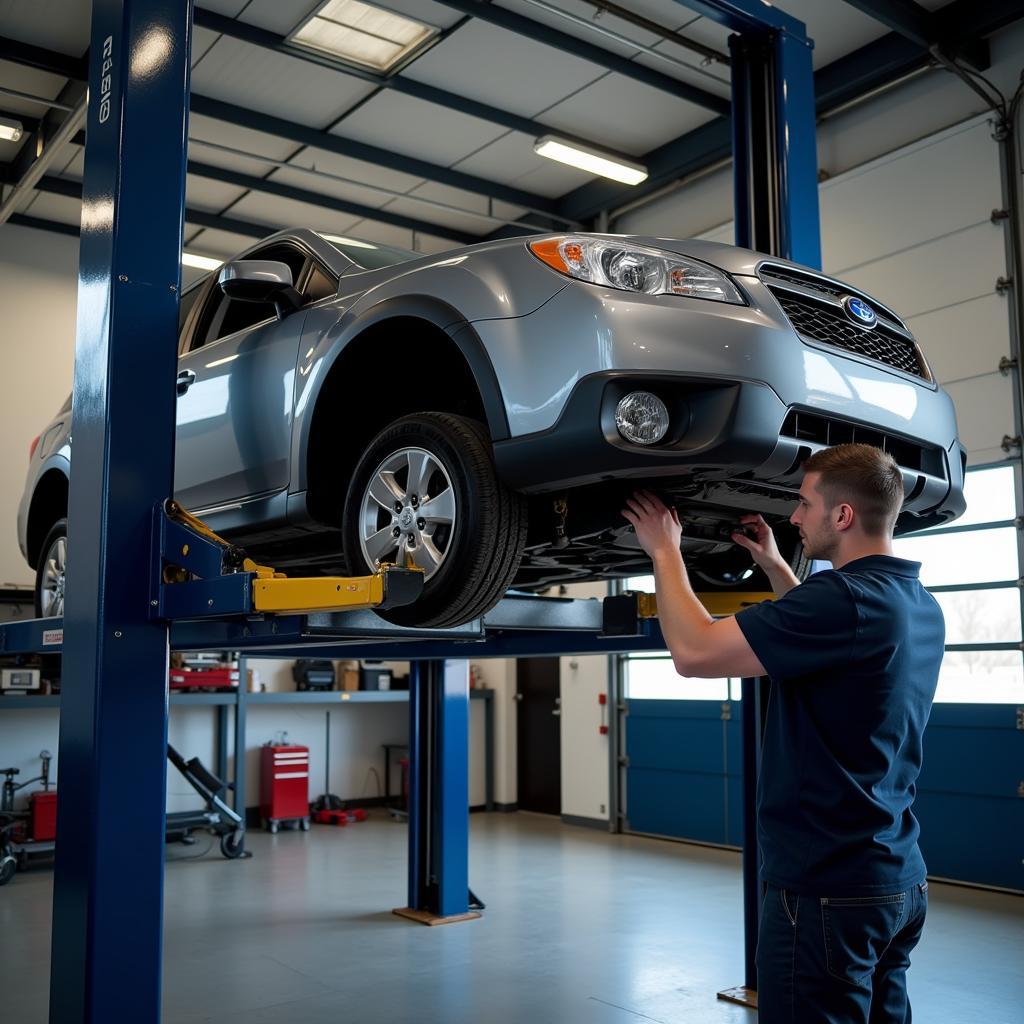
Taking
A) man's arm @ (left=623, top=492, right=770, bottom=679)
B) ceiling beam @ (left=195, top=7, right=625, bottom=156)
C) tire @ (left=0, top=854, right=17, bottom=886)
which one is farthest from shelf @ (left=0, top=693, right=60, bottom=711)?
man's arm @ (left=623, top=492, right=770, bottom=679)

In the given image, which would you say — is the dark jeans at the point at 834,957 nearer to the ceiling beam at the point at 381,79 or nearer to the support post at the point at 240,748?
the ceiling beam at the point at 381,79

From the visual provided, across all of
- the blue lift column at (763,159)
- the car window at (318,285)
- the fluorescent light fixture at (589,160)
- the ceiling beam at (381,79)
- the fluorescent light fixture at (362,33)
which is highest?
the fluorescent light fixture at (362,33)

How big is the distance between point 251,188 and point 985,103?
5982mm

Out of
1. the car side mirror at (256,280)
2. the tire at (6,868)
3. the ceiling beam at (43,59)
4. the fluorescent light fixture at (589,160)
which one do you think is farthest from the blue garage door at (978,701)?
the ceiling beam at (43,59)

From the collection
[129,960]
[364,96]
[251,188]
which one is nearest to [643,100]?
[364,96]

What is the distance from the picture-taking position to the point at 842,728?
2.10 meters

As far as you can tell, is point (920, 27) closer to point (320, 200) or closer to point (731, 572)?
point (731, 572)

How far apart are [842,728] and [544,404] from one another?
100cm

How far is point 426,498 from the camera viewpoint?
2.81 meters

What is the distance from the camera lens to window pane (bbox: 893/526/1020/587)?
22.9ft

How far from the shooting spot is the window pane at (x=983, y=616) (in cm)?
691

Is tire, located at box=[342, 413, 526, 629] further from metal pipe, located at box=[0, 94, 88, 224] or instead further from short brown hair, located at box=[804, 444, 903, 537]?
metal pipe, located at box=[0, 94, 88, 224]

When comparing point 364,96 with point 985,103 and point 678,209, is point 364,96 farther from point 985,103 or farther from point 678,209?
point 985,103

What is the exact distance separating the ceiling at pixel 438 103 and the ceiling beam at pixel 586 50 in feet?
0.04
